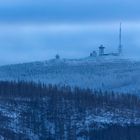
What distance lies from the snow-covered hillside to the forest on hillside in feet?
48.4

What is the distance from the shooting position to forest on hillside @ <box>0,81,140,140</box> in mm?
81500

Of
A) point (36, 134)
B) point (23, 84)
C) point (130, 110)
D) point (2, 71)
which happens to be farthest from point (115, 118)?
point (2, 71)

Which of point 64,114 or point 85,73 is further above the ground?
point 64,114

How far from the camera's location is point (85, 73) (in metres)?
140

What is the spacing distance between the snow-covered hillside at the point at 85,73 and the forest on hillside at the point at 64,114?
48.4 ft

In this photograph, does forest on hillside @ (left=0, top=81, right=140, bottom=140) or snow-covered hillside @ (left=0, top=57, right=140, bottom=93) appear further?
snow-covered hillside @ (left=0, top=57, right=140, bottom=93)

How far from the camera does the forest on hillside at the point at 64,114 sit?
81500mm

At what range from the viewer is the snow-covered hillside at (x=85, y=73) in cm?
12194

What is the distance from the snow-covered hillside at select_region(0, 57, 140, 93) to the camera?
121938 millimetres

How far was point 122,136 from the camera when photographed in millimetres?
77938

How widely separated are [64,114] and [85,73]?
47.9 m

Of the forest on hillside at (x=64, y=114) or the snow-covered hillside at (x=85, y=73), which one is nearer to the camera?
the forest on hillside at (x=64, y=114)

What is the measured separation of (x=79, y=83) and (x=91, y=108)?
94.9 feet

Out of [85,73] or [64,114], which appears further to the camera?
[85,73]
